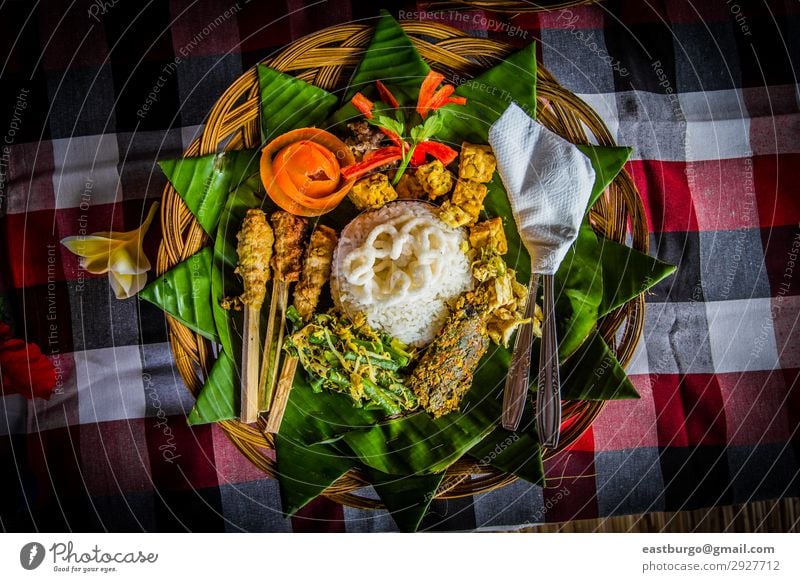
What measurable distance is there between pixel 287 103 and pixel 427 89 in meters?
0.31

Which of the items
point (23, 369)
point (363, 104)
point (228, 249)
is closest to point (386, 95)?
point (363, 104)

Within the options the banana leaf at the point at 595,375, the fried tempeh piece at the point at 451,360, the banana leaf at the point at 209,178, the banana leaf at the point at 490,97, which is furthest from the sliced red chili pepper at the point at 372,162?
the banana leaf at the point at 595,375

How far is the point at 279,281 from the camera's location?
1.27 metres

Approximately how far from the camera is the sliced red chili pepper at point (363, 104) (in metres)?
1.23

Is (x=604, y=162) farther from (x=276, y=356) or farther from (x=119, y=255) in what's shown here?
(x=119, y=255)

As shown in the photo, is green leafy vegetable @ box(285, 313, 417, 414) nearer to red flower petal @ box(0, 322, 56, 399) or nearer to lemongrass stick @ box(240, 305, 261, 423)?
lemongrass stick @ box(240, 305, 261, 423)

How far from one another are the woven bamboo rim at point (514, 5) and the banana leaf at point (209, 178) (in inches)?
22.6

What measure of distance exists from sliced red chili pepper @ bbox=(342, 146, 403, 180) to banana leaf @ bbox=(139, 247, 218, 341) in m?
0.37

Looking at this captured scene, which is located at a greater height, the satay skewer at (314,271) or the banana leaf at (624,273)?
the satay skewer at (314,271)

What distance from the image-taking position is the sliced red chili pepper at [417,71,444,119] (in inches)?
47.6

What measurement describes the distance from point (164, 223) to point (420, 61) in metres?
0.67

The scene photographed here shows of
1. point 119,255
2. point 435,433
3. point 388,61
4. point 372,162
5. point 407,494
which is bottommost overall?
point 407,494

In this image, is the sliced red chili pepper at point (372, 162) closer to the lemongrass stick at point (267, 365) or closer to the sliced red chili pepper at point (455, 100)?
the sliced red chili pepper at point (455, 100)
